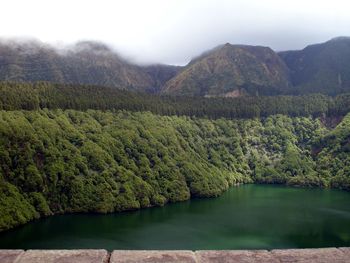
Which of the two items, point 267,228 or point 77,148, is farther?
point 77,148

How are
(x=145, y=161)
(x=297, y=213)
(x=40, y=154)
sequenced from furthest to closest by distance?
(x=145, y=161) < (x=40, y=154) < (x=297, y=213)

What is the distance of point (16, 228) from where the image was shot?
98.8 metres

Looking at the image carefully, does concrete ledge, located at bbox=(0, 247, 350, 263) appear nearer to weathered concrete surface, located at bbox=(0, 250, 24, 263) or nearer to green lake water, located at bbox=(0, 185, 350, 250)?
weathered concrete surface, located at bbox=(0, 250, 24, 263)

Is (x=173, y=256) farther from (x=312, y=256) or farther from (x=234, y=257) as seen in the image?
(x=312, y=256)

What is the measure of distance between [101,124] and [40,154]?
3496 cm

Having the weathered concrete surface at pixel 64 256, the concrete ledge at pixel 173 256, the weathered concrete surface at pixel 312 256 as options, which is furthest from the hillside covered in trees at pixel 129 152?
the weathered concrete surface at pixel 312 256

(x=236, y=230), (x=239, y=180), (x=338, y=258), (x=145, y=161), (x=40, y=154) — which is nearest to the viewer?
(x=338, y=258)

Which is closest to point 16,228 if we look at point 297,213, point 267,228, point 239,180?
point 267,228

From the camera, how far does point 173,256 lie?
7359 millimetres

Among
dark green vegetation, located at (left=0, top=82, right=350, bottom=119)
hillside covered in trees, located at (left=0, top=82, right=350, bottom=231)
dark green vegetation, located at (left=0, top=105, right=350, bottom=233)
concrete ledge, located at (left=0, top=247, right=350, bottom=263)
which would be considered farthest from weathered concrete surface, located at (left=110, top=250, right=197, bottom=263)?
dark green vegetation, located at (left=0, top=82, right=350, bottom=119)

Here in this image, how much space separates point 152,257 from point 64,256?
139 cm

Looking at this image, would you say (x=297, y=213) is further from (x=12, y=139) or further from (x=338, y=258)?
(x=338, y=258)

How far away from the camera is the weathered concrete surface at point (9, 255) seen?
22.6 ft

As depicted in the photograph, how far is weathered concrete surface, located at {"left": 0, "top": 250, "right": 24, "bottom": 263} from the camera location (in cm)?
688
